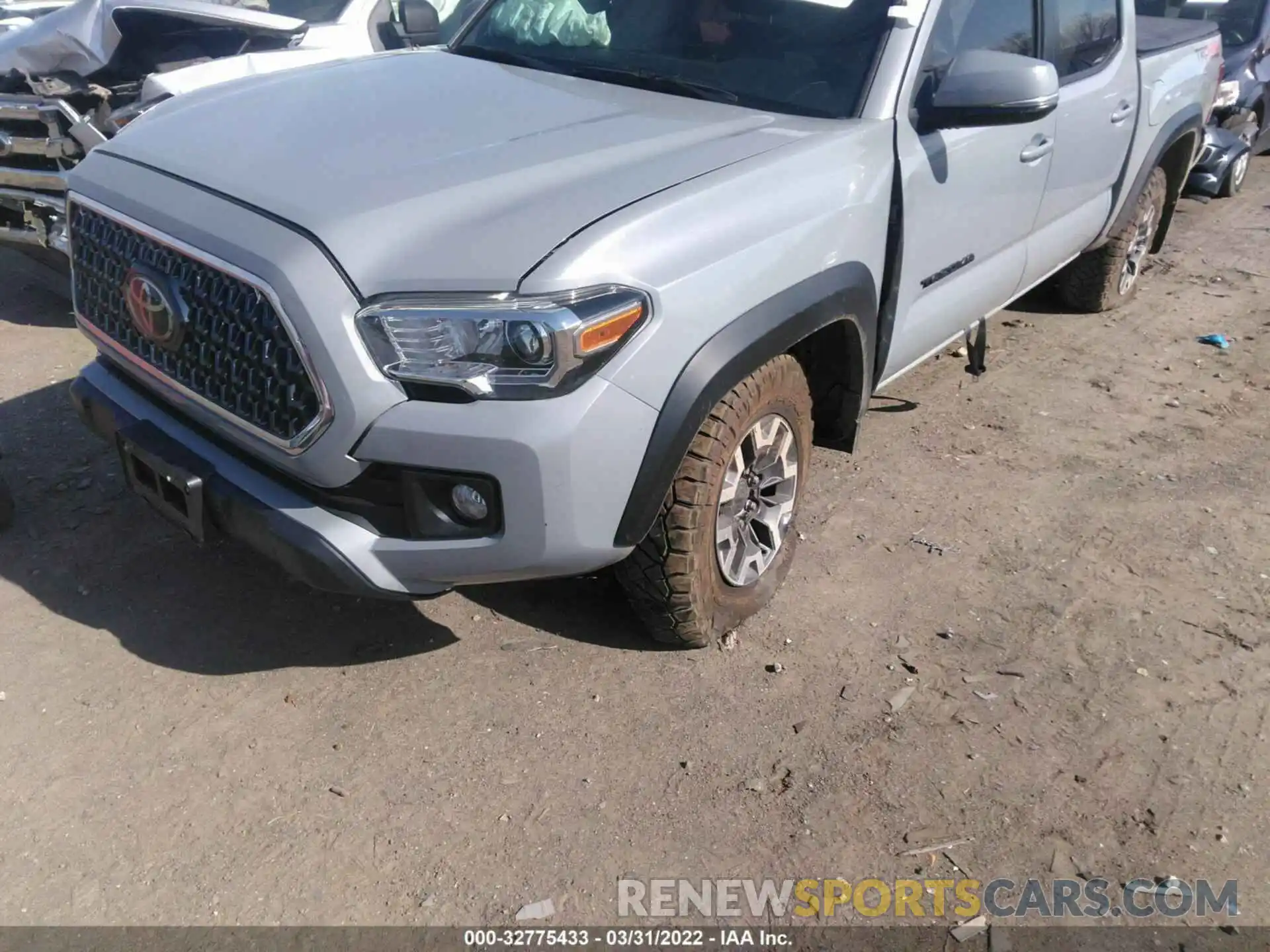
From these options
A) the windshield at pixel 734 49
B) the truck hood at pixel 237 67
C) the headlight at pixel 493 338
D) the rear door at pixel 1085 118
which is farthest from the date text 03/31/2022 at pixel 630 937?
the truck hood at pixel 237 67

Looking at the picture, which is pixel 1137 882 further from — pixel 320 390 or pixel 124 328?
pixel 124 328

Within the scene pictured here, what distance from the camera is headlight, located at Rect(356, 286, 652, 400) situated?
2283 mm

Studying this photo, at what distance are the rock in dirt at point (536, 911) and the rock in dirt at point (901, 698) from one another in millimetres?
1139

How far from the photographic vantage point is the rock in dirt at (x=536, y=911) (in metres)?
2.33

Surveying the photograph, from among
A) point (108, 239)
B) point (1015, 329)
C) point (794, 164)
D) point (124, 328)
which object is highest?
point (794, 164)

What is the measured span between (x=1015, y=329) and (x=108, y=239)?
14.9 feet

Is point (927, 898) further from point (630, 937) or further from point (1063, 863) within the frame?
point (630, 937)

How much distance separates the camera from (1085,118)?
434 cm

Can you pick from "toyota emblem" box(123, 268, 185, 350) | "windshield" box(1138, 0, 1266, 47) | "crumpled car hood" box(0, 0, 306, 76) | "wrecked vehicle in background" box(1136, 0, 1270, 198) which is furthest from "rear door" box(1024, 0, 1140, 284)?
"windshield" box(1138, 0, 1266, 47)

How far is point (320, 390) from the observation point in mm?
2312

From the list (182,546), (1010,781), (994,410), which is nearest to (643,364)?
(1010,781)

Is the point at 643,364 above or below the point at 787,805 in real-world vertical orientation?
above

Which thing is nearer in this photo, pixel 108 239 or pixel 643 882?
pixel 643 882

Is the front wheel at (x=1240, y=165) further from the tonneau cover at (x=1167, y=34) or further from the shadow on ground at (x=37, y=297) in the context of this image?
the shadow on ground at (x=37, y=297)
